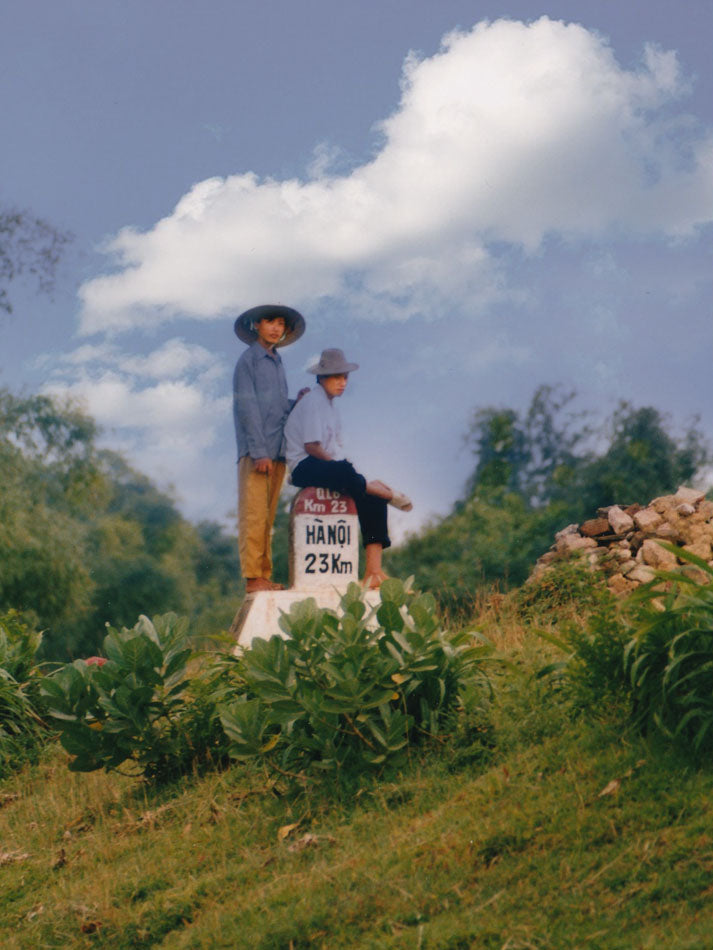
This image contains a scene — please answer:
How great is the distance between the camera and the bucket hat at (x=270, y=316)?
9.14 meters

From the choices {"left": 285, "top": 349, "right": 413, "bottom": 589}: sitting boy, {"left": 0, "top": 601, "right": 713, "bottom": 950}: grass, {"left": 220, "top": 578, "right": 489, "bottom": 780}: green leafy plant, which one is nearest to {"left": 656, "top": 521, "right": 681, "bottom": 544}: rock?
{"left": 285, "top": 349, "right": 413, "bottom": 589}: sitting boy

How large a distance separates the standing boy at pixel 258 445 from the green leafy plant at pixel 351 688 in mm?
3490

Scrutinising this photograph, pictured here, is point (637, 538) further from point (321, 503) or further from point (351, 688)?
point (351, 688)

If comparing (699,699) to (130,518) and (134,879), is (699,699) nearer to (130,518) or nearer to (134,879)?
(134,879)

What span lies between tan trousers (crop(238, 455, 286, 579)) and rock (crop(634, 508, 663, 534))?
12.6 feet

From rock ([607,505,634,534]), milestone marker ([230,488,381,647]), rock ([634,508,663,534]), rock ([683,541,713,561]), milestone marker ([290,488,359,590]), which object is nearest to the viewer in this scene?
milestone marker ([230,488,381,647])

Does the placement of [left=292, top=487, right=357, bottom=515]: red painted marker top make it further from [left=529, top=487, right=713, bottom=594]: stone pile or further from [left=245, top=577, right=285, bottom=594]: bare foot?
[left=529, top=487, right=713, bottom=594]: stone pile

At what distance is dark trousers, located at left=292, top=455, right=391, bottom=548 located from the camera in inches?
330

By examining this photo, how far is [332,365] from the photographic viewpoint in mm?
8672

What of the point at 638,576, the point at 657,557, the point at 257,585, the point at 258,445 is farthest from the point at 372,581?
the point at 657,557

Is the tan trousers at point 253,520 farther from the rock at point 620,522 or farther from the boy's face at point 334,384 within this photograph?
the rock at point 620,522

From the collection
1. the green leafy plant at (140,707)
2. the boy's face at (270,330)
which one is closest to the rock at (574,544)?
the boy's face at (270,330)

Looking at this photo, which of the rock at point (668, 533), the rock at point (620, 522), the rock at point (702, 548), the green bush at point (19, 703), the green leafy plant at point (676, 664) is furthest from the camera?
the rock at point (620, 522)

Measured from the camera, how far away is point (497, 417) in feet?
78.6
